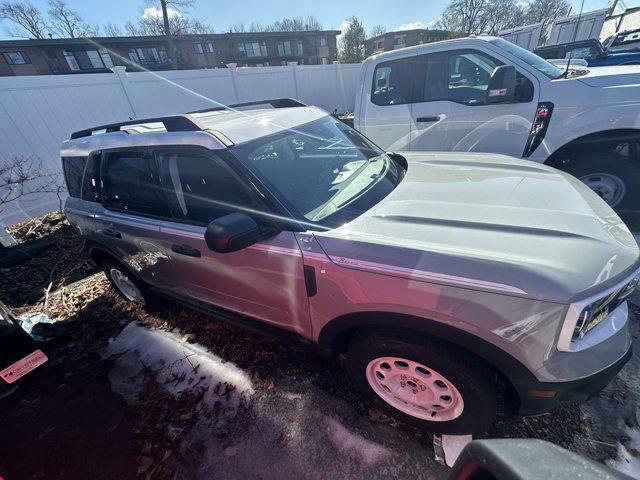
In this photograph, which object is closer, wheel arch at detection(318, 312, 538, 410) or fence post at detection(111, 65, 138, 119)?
wheel arch at detection(318, 312, 538, 410)

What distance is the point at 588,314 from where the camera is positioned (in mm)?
1302

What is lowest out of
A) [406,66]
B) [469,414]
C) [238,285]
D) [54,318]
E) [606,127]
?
[54,318]

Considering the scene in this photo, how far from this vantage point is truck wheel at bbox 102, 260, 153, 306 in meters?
3.23

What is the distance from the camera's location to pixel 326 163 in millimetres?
2406

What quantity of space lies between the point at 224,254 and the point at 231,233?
0.52 m

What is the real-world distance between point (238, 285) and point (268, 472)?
120cm

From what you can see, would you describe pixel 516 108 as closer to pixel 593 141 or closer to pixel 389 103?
pixel 593 141

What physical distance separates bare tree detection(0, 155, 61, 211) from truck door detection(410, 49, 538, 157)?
23.9ft

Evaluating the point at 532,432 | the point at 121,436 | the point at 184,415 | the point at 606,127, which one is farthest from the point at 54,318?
the point at 606,127

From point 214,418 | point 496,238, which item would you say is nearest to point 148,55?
point 214,418

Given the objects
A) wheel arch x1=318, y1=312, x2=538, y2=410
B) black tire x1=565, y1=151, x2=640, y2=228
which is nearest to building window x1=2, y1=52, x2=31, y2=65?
wheel arch x1=318, y1=312, x2=538, y2=410

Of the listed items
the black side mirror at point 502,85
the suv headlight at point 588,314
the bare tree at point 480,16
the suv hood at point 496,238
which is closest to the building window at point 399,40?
the bare tree at point 480,16

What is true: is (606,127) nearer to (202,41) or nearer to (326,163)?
(326,163)

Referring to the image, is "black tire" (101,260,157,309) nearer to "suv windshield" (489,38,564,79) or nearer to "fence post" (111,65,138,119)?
"suv windshield" (489,38,564,79)
